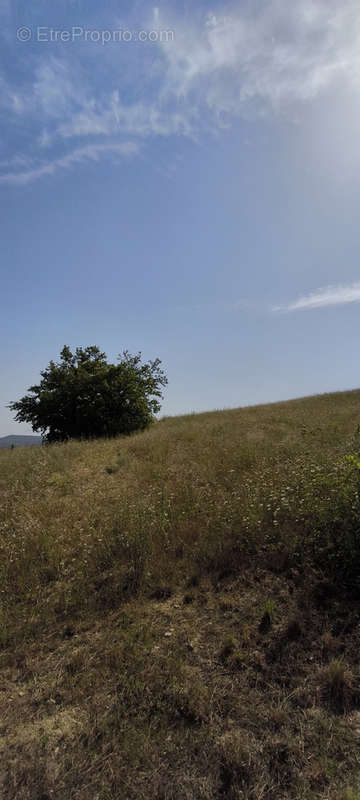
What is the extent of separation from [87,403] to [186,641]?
15387 mm

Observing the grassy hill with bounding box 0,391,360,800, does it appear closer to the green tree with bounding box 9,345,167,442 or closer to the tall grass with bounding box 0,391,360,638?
the tall grass with bounding box 0,391,360,638

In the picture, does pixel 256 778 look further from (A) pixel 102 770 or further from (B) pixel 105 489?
(B) pixel 105 489

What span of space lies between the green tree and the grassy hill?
10729 mm

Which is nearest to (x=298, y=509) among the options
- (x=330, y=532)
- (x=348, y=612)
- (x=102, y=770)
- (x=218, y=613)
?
(x=330, y=532)

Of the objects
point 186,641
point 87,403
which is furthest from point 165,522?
point 87,403

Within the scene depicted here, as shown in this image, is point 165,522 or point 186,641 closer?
point 186,641

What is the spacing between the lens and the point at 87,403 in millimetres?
17844

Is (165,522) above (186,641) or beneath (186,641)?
above

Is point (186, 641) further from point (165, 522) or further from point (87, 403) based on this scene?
point (87, 403)

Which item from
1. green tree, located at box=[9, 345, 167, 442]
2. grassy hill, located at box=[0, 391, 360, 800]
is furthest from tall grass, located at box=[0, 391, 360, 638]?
green tree, located at box=[9, 345, 167, 442]

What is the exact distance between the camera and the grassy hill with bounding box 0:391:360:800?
2322mm

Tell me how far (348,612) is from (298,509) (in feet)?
5.27

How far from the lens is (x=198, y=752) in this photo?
2.41 meters

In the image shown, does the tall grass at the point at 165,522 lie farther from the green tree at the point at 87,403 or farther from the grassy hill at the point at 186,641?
the green tree at the point at 87,403
